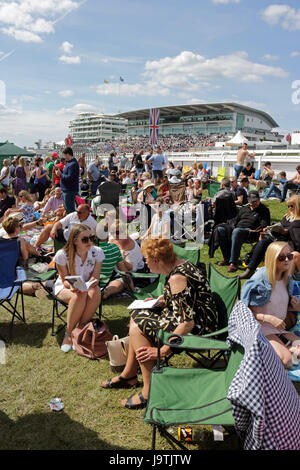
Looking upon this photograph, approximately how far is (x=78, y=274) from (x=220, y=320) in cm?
180

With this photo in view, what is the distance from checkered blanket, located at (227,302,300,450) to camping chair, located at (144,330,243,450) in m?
0.29

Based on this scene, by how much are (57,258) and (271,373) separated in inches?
113

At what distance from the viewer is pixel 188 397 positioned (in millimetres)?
2447

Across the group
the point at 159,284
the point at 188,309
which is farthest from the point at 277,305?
the point at 159,284

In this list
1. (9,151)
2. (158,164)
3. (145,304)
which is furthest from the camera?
(9,151)

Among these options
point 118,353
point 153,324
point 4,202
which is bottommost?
point 118,353

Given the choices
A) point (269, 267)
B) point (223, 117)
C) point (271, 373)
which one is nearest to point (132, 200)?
point (269, 267)

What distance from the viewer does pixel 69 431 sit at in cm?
272

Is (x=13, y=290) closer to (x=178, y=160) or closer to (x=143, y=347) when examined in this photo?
(x=143, y=347)

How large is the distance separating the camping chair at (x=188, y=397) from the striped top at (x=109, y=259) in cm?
203

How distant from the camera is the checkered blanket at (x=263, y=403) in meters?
1.73

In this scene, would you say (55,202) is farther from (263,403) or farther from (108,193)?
(263,403)

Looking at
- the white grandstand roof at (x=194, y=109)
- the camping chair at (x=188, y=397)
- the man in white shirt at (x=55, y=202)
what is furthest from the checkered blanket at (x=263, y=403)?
the white grandstand roof at (x=194, y=109)

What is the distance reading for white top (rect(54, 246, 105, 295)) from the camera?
4105 millimetres
